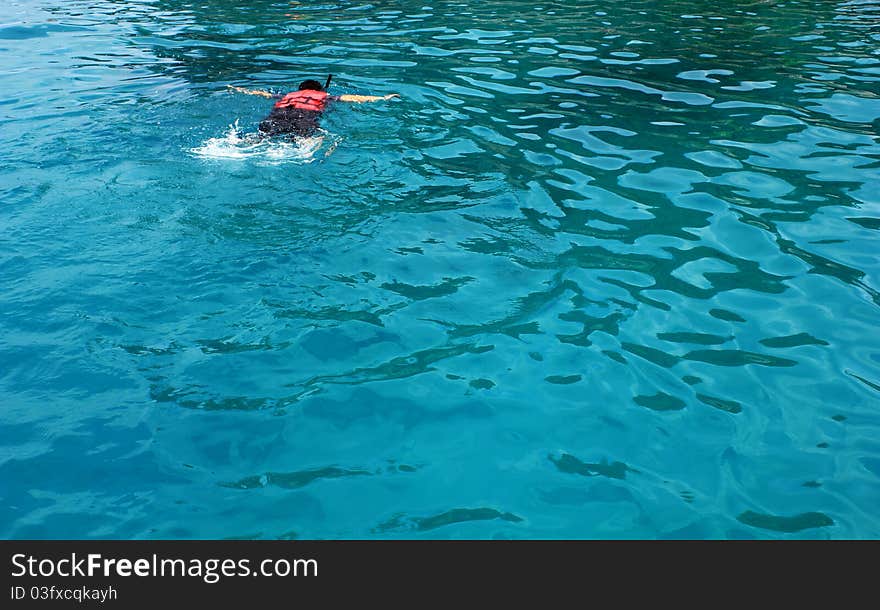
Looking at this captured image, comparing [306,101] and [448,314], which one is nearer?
[448,314]

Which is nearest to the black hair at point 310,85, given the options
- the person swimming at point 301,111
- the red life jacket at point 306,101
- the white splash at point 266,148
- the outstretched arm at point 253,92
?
the person swimming at point 301,111

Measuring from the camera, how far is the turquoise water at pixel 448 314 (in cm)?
426

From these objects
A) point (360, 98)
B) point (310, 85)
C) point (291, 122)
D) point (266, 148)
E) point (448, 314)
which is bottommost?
point (448, 314)

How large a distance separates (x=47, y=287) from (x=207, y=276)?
4.30ft

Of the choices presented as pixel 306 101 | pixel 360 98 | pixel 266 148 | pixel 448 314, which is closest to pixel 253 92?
pixel 306 101

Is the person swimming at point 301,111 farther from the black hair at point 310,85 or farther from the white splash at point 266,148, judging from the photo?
the white splash at point 266,148

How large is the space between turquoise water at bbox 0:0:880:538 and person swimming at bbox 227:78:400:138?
10.1 inches

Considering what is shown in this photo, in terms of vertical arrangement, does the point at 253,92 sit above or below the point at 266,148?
above

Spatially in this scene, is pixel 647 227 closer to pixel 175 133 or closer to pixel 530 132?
pixel 530 132

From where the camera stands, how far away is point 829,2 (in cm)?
1638

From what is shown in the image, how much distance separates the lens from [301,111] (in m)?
9.09

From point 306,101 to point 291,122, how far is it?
687mm

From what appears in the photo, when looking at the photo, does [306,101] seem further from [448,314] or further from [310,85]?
[448,314]
